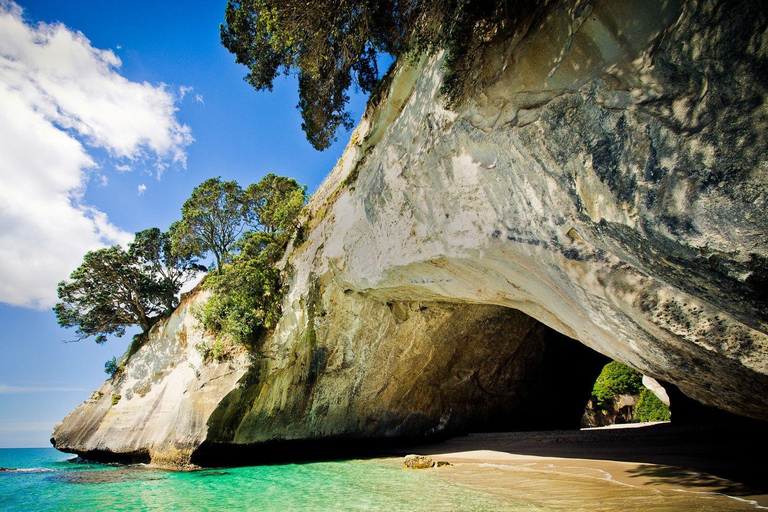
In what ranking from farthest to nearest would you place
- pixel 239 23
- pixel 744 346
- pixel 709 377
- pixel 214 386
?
pixel 214 386 → pixel 239 23 → pixel 709 377 → pixel 744 346

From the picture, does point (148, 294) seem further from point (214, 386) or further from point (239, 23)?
point (239, 23)

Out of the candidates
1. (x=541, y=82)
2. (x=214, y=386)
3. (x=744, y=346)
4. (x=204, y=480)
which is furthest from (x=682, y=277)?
(x=214, y=386)

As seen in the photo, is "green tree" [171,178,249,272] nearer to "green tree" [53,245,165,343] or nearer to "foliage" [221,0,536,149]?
"green tree" [53,245,165,343]

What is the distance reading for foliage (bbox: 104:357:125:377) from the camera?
1710 cm

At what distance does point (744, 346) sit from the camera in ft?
11.9

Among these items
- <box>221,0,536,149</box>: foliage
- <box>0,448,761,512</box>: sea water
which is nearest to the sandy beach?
<box>0,448,761,512</box>: sea water

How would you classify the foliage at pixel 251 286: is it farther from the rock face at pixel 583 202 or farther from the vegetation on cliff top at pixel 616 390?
the vegetation on cliff top at pixel 616 390

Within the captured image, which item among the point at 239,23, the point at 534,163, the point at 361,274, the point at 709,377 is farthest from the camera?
the point at 361,274

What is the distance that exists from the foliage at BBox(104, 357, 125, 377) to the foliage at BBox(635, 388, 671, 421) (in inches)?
1003

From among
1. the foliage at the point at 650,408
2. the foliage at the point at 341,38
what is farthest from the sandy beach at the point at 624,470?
→ the foliage at the point at 650,408

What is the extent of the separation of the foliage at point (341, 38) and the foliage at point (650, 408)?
64.0 ft

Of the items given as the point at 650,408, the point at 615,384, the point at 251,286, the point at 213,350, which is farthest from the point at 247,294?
the point at 650,408

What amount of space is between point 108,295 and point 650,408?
27223mm

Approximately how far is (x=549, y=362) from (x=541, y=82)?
14975 mm
